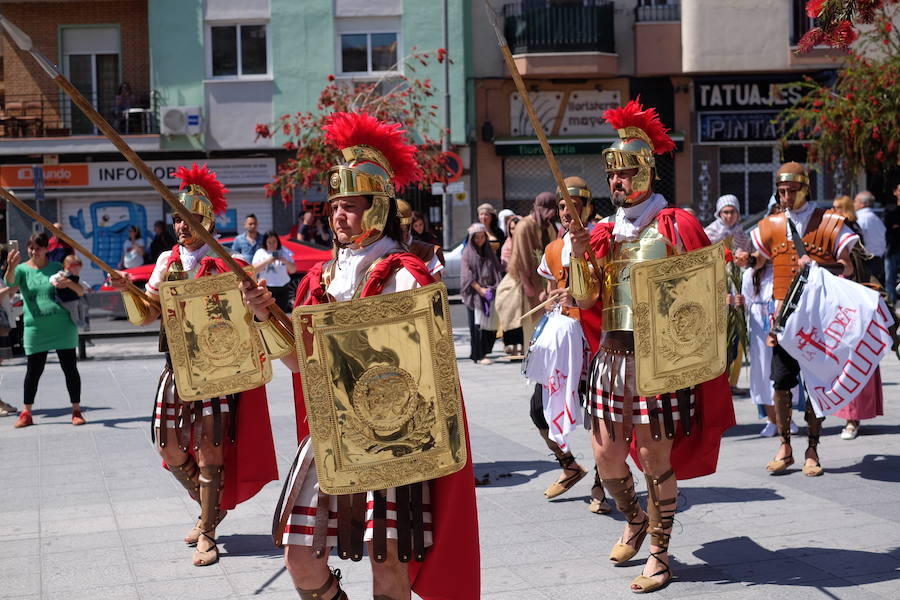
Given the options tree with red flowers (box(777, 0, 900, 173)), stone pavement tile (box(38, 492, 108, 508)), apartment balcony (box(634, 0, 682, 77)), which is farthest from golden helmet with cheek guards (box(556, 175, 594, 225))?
apartment balcony (box(634, 0, 682, 77))

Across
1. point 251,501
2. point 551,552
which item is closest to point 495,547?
point 551,552

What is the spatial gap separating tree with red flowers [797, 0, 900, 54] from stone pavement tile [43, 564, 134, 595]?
13.2ft

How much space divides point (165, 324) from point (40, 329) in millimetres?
5432

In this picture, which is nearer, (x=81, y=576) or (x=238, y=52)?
(x=81, y=576)

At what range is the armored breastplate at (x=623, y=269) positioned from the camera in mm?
5270

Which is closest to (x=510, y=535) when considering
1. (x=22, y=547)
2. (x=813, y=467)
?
(x=813, y=467)

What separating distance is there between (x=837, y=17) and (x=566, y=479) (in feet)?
10.4

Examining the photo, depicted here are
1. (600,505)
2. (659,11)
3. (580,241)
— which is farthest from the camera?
(659,11)

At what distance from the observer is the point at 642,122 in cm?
558

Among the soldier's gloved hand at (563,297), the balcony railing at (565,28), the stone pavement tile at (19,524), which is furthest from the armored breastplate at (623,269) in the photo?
the balcony railing at (565,28)

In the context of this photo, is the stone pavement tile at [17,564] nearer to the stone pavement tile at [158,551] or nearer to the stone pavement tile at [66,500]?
the stone pavement tile at [158,551]

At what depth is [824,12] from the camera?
509 cm

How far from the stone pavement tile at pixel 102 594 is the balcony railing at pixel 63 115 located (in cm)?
2185

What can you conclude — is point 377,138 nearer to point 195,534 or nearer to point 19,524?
point 195,534
